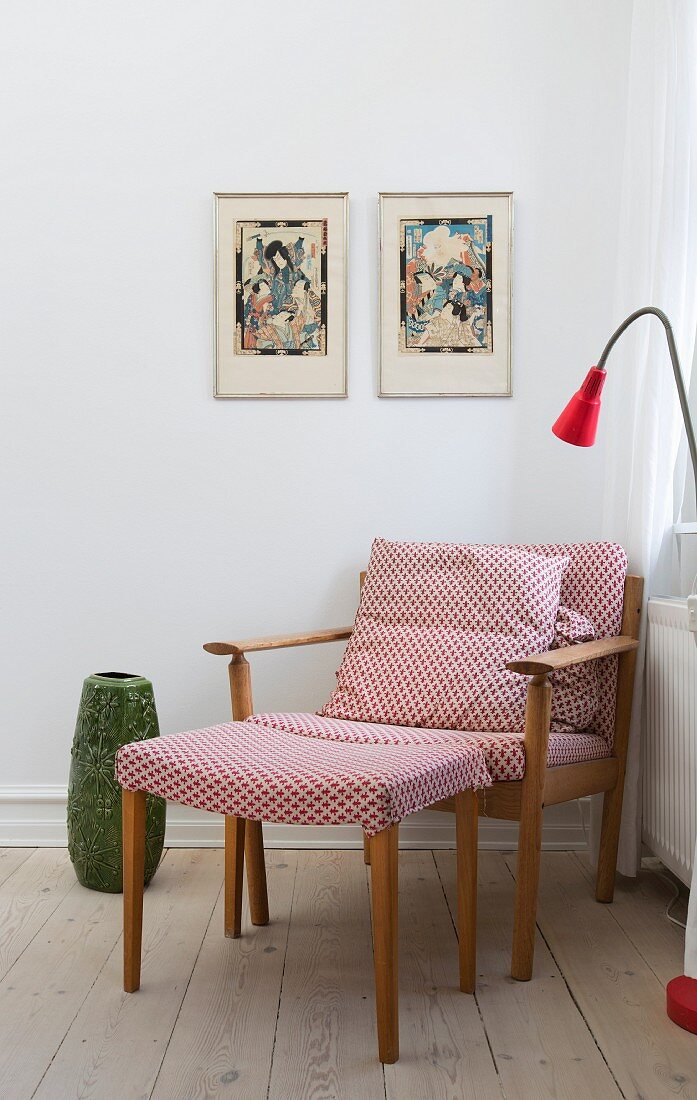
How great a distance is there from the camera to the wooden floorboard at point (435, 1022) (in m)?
1.38

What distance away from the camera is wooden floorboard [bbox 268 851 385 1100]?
54.7 inches

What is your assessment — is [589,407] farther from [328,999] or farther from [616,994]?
[328,999]

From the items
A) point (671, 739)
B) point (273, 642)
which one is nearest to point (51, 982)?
point (273, 642)

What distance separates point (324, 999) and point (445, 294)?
1733mm

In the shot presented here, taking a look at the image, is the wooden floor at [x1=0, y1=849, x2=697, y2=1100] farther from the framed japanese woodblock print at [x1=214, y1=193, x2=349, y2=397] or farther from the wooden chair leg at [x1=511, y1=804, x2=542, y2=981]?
the framed japanese woodblock print at [x1=214, y1=193, x2=349, y2=397]

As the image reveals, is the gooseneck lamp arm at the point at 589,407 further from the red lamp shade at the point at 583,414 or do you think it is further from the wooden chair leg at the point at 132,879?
the wooden chair leg at the point at 132,879

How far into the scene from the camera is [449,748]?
1673 millimetres

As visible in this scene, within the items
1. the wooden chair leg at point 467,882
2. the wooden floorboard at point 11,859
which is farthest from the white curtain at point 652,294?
the wooden floorboard at point 11,859

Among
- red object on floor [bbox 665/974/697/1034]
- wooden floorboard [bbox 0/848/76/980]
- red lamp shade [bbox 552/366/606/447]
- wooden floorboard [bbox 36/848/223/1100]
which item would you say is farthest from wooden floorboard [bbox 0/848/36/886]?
red lamp shade [bbox 552/366/606/447]

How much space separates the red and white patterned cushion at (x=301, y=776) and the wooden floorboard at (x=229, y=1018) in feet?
1.09

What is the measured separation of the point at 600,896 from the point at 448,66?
213cm

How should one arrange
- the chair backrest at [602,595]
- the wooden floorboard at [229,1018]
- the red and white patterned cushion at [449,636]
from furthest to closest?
the chair backrest at [602,595], the red and white patterned cushion at [449,636], the wooden floorboard at [229,1018]

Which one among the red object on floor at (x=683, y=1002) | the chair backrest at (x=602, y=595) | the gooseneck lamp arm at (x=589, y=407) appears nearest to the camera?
the red object on floor at (x=683, y=1002)

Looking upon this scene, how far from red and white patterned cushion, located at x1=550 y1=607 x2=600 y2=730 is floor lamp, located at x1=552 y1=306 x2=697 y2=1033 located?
1.65ft
